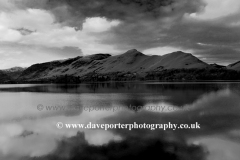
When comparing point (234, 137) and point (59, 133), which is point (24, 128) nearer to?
point (59, 133)

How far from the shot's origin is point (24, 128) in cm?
2808

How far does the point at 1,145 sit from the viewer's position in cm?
2169

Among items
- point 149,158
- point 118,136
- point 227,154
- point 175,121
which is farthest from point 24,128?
point 227,154

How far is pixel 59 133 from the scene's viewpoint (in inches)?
991

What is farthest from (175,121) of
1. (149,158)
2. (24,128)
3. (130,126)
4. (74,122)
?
(24,128)

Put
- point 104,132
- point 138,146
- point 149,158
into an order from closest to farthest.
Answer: point 149,158 < point 138,146 < point 104,132

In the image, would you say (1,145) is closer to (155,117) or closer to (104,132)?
(104,132)

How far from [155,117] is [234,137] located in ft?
40.3

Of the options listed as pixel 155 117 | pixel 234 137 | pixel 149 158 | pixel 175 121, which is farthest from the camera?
pixel 155 117

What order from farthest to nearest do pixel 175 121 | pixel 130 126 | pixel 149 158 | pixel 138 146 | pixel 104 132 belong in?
1. pixel 175 121
2. pixel 130 126
3. pixel 104 132
4. pixel 138 146
5. pixel 149 158

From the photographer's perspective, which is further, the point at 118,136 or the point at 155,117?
the point at 155,117

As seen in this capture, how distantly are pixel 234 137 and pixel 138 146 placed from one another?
446 inches

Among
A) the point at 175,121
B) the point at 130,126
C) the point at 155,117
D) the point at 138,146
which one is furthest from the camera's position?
the point at 155,117

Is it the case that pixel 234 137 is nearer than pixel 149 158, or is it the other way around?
pixel 149 158
